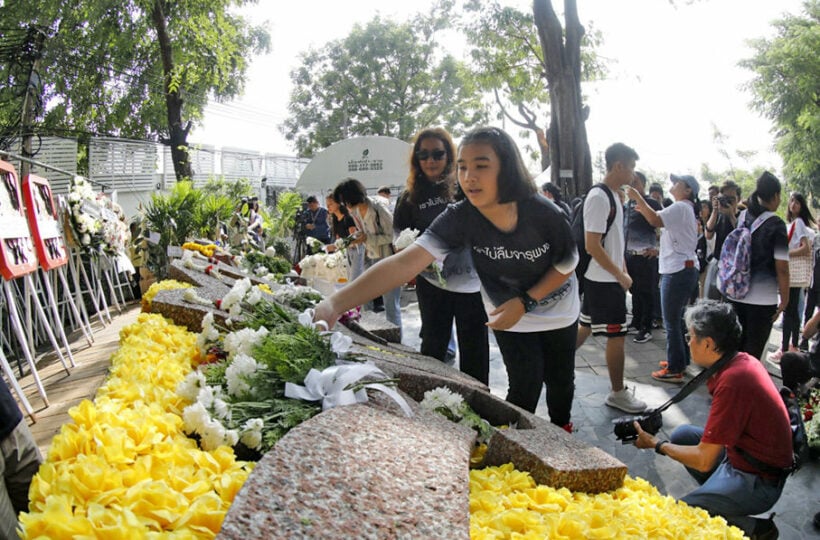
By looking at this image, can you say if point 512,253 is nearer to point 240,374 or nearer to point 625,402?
point 240,374

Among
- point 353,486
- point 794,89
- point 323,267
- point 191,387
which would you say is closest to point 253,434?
point 191,387

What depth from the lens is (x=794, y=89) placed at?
2350 cm

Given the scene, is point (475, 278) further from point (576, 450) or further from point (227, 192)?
point (227, 192)

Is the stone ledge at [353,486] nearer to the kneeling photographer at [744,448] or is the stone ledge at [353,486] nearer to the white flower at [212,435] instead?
the white flower at [212,435]

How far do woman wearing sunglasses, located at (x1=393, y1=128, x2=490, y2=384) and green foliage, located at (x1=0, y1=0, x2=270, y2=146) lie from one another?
9.51 meters

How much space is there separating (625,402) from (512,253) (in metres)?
2.28

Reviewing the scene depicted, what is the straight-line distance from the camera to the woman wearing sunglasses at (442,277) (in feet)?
12.0

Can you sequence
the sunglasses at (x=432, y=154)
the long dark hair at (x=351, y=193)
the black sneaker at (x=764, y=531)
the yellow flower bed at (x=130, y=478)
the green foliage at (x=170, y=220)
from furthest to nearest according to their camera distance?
1. the green foliage at (x=170, y=220)
2. the long dark hair at (x=351, y=193)
3. the sunglasses at (x=432, y=154)
4. the black sneaker at (x=764, y=531)
5. the yellow flower bed at (x=130, y=478)

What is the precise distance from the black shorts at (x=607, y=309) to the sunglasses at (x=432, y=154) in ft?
4.54

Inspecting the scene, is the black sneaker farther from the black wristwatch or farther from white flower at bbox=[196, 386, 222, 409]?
white flower at bbox=[196, 386, 222, 409]

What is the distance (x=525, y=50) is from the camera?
15.7 meters

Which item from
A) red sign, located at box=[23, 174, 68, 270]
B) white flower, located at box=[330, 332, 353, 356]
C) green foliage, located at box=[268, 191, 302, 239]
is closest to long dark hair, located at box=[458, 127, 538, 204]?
white flower, located at box=[330, 332, 353, 356]

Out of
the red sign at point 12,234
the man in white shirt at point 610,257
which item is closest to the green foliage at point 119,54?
the red sign at point 12,234

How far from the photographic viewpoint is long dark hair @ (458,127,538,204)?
8.36 feet
